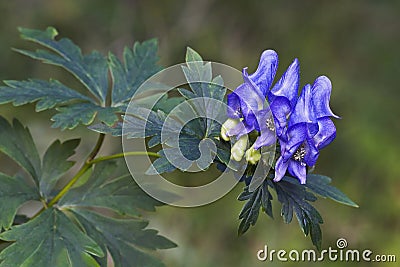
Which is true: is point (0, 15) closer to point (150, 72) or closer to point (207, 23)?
point (207, 23)

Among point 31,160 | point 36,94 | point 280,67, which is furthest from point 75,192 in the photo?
point 280,67

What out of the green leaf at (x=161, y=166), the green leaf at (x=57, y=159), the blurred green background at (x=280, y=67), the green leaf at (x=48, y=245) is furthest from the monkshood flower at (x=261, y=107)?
the blurred green background at (x=280, y=67)

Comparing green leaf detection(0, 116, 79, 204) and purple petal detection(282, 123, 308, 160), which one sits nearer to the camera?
purple petal detection(282, 123, 308, 160)

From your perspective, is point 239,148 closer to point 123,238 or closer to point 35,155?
point 123,238

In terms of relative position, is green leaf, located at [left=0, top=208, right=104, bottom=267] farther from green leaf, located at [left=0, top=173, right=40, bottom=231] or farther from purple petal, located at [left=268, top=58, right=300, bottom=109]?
purple petal, located at [left=268, top=58, right=300, bottom=109]

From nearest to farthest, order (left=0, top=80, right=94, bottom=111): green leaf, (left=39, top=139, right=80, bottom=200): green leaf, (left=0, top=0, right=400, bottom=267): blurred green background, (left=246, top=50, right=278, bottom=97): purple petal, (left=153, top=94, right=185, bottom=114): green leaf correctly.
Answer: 1. (left=246, top=50, right=278, bottom=97): purple petal
2. (left=153, top=94, right=185, bottom=114): green leaf
3. (left=0, top=80, right=94, bottom=111): green leaf
4. (left=39, top=139, right=80, bottom=200): green leaf
5. (left=0, top=0, right=400, bottom=267): blurred green background

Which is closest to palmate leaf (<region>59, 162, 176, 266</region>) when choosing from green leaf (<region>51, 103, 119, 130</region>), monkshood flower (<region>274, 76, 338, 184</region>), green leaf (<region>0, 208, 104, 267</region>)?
green leaf (<region>0, 208, 104, 267</region>)
